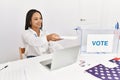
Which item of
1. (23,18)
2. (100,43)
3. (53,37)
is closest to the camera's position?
(100,43)

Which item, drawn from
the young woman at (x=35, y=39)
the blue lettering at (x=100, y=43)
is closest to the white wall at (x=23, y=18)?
the young woman at (x=35, y=39)

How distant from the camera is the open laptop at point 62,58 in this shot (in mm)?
1090

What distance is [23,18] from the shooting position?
2.28 m

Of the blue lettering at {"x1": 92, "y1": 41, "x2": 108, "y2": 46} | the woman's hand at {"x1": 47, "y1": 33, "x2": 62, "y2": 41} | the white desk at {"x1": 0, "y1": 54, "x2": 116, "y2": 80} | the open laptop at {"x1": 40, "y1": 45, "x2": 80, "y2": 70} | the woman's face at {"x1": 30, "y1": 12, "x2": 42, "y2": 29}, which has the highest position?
the woman's face at {"x1": 30, "y1": 12, "x2": 42, "y2": 29}

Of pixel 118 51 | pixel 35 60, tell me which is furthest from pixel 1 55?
pixel 118 51

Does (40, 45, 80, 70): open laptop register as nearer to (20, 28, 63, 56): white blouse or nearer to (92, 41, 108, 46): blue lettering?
(92, 41, 108, 46): blue lettering

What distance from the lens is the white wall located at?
217cm

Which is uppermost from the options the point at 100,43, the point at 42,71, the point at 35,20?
the point at 35,20

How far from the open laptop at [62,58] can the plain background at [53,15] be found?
89 cm

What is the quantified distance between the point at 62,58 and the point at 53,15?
1408mm

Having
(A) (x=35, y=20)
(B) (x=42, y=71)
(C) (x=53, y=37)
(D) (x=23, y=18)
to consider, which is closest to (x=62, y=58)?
(B) (x=42, y=71)

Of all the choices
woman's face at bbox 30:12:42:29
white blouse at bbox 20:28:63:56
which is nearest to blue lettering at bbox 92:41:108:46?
white blouse at bbox 20:28:63:56

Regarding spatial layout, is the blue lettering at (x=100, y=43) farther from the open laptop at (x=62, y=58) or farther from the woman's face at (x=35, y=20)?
the woman's face at (x=35, y=20)

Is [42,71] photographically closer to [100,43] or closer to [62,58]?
[62,58]
